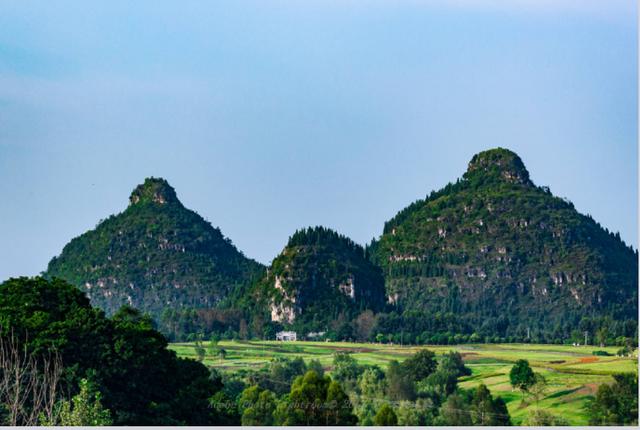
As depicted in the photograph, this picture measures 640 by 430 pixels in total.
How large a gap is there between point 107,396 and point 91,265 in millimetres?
135689

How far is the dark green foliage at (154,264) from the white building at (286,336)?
33.8m

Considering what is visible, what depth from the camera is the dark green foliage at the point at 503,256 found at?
166 meters

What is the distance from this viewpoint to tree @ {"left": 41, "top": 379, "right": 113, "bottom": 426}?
50906 mm

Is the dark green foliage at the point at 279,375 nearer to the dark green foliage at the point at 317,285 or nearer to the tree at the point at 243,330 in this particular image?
the tree at the point at 243,330

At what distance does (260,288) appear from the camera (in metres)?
165

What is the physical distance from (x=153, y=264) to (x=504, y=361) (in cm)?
9197

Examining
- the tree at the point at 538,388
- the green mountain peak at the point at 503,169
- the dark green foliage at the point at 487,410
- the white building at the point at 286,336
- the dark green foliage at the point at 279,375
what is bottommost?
the dark green foliage at the point at 487,410

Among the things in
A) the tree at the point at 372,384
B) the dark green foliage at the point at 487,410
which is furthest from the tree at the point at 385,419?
the tree at the point at 372,384

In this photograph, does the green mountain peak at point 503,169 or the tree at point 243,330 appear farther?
the green mountain peak at point 503,169

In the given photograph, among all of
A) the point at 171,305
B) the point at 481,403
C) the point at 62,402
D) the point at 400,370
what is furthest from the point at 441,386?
the point at 171,305

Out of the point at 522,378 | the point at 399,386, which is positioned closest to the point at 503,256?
the point at 522,378

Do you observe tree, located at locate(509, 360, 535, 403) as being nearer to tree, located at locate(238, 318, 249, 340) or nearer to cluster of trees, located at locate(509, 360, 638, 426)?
cluster of trees, located at locate(509, 360, 638, 426)

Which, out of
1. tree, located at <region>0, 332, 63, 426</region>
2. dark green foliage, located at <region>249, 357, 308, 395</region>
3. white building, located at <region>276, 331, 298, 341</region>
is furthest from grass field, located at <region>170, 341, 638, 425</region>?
tree, located at <region>0, 332, 63, 426</region>

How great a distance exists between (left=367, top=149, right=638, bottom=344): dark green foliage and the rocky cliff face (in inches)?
811
